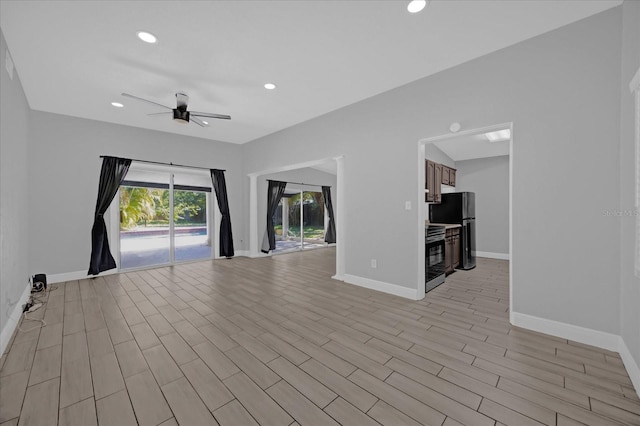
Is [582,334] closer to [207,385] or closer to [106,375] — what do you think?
[207,385]

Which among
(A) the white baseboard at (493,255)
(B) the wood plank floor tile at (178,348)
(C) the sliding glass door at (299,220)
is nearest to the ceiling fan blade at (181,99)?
(B) the wood plank floor tile at (178,348)

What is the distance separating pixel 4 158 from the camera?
253cm

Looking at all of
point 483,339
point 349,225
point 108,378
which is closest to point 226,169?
point 349,225

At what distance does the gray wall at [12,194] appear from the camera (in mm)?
2455

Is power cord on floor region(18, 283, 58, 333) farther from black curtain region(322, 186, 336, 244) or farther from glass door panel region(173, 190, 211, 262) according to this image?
black curtain region(322, 186, 336, 244)

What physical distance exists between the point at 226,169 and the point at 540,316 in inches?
256

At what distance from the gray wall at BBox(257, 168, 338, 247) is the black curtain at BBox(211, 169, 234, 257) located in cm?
81

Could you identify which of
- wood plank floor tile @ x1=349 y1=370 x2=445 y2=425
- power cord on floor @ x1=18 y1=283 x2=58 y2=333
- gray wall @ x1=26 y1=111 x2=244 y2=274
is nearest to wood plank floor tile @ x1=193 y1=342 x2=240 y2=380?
wood plank floor tile @ x1=349 y1=370 x2=445 y2=425

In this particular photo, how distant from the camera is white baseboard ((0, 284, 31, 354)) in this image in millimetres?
2275

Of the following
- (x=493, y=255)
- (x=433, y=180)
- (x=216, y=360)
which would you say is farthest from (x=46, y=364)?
(x=493, y=255)

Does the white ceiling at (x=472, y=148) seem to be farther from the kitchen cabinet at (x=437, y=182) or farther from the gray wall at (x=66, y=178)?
the gray wall at (x=66, y=178)

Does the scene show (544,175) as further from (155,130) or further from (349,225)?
(155,130)

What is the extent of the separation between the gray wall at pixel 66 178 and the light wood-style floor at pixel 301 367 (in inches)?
62.0

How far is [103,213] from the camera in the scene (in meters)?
4.81
